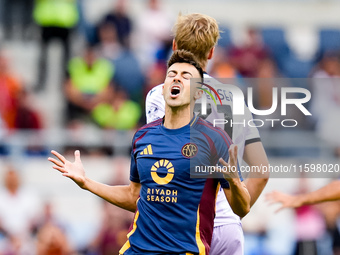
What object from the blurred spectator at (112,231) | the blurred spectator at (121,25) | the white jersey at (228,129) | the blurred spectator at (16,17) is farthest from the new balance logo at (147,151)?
the blurred spectator at (16,17)

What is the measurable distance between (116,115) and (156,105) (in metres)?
6.26

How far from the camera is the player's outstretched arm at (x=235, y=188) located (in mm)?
4422

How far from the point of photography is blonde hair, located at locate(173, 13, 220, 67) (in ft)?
17.3

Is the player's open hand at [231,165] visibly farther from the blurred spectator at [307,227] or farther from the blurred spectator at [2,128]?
the blurred spectator at [2,128]

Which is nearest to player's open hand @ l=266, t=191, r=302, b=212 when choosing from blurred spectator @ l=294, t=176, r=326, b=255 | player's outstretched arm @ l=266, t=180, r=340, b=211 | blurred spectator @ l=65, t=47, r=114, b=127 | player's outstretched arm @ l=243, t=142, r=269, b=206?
player's outstretched arm @ l=266, t=180, r=340, b=211

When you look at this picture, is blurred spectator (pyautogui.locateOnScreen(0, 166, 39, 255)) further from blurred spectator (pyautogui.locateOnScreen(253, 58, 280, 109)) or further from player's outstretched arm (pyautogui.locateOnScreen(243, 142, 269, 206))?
player's outstretched arm (pyautogui.locateOnScreen(243, 142, 269, 206))

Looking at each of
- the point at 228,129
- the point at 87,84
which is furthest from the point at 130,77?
the point at 228,129

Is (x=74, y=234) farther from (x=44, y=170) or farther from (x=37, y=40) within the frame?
(x=37, y=40)

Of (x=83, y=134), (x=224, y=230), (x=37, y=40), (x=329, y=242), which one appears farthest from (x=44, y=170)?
(x=224, y=230)

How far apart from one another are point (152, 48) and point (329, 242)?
4740 mm

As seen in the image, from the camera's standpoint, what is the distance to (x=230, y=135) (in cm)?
538

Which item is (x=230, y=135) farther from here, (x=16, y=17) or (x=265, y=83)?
(x=16, y=17)

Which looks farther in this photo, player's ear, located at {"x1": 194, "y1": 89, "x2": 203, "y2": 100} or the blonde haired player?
the blonde haired player

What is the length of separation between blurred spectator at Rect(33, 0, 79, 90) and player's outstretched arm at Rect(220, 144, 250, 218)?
27.9 feet
